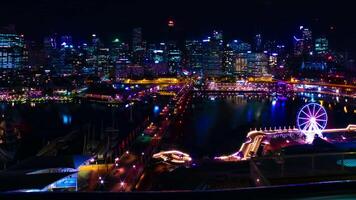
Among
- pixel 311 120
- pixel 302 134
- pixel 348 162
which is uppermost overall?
pixel 348 162

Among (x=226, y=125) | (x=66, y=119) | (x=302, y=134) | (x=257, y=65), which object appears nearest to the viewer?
(x=302, y=134)

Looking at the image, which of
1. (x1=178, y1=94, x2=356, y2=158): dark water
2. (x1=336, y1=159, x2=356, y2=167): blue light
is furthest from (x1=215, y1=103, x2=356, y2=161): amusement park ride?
(x1=336, y1=159, x2=356, y2=167): blue light

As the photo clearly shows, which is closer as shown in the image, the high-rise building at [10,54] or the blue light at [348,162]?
the blue light at [348,162]

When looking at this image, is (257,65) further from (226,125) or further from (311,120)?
(311,120)

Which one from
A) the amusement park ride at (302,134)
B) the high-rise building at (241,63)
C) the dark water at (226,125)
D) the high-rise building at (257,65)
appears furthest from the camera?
the high-rise building at (241,63)

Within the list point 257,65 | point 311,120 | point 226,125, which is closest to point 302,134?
point 311,120

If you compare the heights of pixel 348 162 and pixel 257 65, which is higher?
pixel 257 65

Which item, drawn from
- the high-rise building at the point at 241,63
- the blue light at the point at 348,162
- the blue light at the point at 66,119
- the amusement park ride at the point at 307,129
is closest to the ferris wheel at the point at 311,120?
the amusement park ride at the point at 307,129

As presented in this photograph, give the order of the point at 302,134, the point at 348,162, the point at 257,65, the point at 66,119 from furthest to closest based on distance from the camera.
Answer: the point at 257,65
the point at 66,119
the point at 302,134
the point at 348,162

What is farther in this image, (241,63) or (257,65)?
(241,63)

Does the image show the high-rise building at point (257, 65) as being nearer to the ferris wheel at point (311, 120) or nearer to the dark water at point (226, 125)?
the dark water at point (226, 125)
